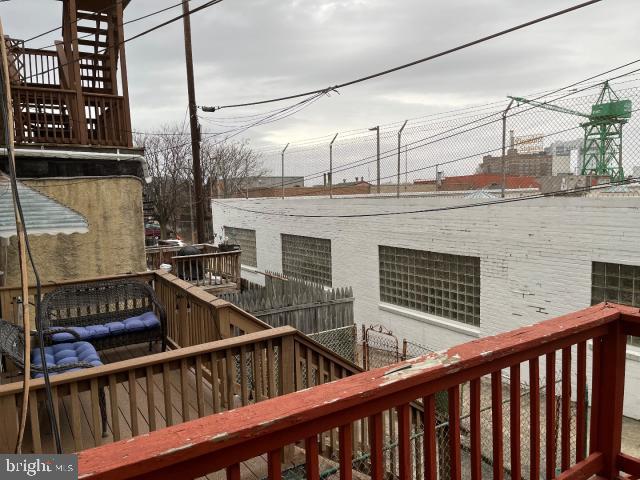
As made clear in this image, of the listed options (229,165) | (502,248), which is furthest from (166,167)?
(502,248)

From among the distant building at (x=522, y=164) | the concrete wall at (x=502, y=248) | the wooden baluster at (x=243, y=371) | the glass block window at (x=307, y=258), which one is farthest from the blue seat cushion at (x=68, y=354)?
the glass block window at (x=307, y=258)

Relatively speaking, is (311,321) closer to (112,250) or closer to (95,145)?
(112,250)

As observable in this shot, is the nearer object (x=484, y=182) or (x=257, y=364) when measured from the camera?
(x=257, y=364)

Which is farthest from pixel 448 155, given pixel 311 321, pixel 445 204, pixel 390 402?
pixel 390 402

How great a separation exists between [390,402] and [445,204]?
10.0 meters

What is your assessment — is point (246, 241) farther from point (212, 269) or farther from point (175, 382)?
point (175, 382)

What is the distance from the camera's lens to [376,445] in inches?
54.2

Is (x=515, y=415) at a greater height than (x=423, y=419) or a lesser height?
lesser

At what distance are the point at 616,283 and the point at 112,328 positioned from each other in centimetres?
800

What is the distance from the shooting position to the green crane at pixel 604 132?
773 cm

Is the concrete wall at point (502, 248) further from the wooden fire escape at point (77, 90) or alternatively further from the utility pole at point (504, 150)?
the wooden fire escape at point (77, 90)

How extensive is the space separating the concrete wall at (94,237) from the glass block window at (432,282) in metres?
6.38

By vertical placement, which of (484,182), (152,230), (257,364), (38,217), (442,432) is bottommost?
(152,230)

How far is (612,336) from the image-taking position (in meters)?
2.02
